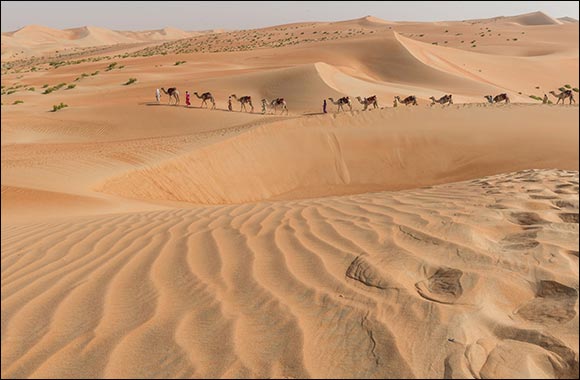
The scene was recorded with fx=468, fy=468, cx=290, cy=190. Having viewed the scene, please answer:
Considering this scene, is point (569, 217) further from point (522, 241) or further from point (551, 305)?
point (551, 305)

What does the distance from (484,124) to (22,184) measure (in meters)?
12.8

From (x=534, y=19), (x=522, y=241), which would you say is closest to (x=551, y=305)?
(x=522, y=241)

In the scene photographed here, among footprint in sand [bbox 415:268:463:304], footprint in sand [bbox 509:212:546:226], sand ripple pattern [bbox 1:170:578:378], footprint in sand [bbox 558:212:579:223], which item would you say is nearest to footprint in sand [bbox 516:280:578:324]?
sand ripple pattern [bbox 1:170:578:378]

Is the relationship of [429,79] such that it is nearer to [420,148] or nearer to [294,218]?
[420,148]

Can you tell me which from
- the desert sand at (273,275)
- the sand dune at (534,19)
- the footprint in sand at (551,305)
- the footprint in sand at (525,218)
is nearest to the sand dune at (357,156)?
the desert sand at (273,275)

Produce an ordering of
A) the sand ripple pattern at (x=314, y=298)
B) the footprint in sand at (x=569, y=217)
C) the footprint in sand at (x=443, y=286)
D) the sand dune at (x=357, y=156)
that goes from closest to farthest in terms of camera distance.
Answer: the sand ripple pattern at (x=314, y=298), the footprint in sand at (x=443, y=286), the footprint in sand at (x=569, y=217), the sand dune at (x=357, y=156)

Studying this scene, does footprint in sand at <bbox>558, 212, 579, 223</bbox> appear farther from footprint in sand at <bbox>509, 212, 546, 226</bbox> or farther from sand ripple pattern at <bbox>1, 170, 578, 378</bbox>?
footprint in sand at <bbox>509, 212, 546, 226</bbox>

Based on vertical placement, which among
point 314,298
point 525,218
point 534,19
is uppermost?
point 314,298

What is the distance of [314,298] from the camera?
8.81 ft

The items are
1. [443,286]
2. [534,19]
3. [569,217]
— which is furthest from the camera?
[534,19]

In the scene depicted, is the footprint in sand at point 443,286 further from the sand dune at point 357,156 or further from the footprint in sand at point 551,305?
the sand dune at point 357,156

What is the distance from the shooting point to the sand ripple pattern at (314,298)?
6.84 ft

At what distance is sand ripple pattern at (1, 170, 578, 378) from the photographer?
6.84 feet

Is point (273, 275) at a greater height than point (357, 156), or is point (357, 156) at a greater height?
point (273, 275)
